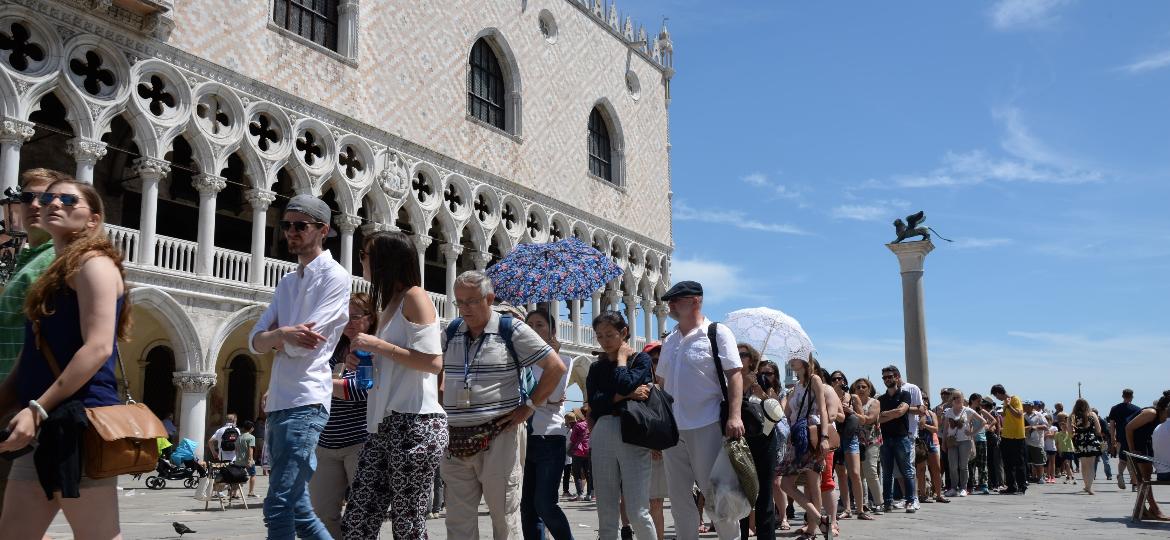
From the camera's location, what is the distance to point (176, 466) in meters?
13.9

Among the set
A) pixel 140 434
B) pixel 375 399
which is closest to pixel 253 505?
pixel 375 399

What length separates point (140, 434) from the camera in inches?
107

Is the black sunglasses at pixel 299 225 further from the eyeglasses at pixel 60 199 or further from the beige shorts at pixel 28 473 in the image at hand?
the beige shorts at pixel 28 473

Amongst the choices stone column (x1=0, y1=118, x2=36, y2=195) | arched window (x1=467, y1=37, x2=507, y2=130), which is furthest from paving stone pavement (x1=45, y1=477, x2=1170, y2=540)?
arched window (x1=467, y1=37, x2=507, y2=130)

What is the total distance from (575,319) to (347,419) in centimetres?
2017

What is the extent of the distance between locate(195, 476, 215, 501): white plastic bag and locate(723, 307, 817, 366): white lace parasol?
6.26 meters

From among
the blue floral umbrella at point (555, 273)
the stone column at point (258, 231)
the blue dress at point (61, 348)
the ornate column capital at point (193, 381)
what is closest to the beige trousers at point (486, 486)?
the blue dress at point (61, 348)

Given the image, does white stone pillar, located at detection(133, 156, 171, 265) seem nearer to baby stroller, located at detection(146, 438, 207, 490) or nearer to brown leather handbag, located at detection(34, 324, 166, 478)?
baby stroller, located at detection(146, 438, 207, 490)

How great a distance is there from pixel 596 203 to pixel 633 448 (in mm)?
20263

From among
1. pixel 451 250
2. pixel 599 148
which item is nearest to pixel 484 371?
pixel 451 250

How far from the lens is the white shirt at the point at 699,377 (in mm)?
4969

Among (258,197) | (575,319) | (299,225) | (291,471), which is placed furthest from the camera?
(575,319)

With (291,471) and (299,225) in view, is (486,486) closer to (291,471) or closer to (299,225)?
(291,471)

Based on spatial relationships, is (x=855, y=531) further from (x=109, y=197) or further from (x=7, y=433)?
(x=109, y=197)
